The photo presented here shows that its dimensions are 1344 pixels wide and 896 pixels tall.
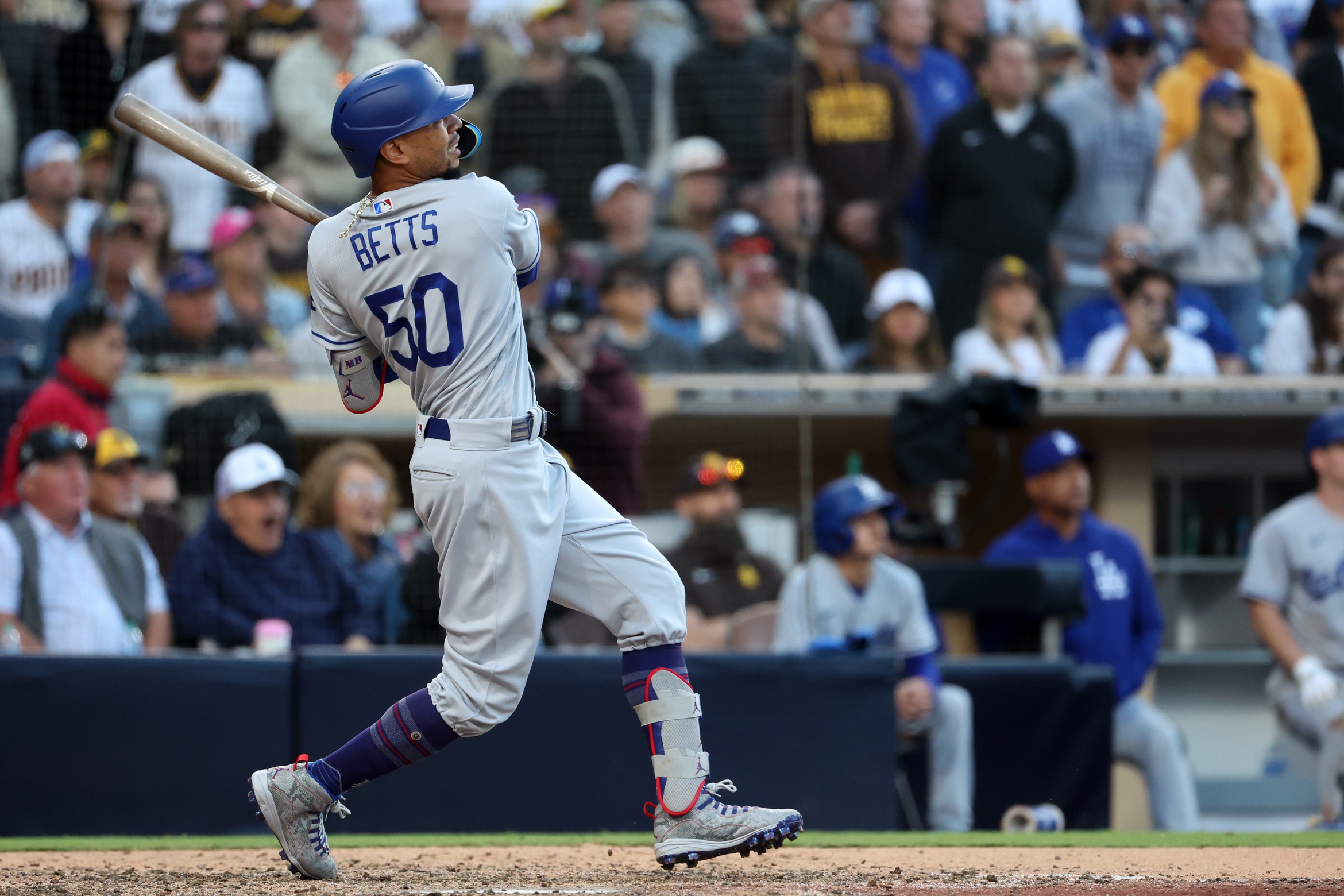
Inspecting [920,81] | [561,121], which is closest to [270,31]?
[561,121]

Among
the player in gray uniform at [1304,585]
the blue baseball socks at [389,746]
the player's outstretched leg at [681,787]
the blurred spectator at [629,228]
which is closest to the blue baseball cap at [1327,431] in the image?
the player in gray uniform at [1304,585]

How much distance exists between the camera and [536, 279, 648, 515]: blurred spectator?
744cm

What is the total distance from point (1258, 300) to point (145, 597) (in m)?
6.24

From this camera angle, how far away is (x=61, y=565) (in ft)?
19.6

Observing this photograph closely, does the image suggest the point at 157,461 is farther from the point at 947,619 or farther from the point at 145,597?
the point at 947,619

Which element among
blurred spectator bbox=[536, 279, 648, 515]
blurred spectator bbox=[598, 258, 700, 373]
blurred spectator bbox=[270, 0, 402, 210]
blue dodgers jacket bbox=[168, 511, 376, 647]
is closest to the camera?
blue dodgers jacket bbox=[168, 511, 376, 647]

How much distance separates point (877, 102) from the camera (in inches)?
366

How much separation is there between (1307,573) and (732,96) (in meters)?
4.39

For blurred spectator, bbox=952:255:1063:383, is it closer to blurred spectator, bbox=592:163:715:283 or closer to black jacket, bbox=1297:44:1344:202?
blurred spectator, bbox=592:163:715:283

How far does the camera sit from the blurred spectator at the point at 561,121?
920cm

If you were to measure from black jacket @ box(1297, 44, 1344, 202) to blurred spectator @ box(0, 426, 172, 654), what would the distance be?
23.8 ft

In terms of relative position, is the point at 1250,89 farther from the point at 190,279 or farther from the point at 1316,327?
the point at 190,279

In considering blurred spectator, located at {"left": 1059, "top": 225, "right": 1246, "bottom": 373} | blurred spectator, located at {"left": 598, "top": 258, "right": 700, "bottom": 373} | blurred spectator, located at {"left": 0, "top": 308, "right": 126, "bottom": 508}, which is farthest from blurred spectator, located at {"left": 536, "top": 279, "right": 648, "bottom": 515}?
blurred spectator, located at {"left": 1059, "top": 225, "right": 1246, "bottom": 373}

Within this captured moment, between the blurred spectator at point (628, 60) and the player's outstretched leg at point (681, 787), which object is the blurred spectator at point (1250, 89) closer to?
the blurred spectator at point (628, 60)
